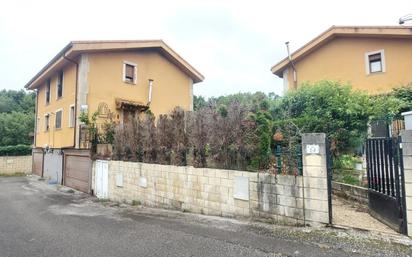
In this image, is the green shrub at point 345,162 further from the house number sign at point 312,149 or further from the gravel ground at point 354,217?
the house number sign at point 312,149

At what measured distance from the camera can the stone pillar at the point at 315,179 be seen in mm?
4637

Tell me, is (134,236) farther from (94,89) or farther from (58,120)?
(58,120)

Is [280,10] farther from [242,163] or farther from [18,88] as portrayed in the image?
[18,88]

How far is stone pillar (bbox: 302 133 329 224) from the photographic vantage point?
4.64 m

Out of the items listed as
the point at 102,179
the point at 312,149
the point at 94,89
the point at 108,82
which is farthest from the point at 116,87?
the point at 312,149

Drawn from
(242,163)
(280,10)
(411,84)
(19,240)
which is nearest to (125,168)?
(19,240)

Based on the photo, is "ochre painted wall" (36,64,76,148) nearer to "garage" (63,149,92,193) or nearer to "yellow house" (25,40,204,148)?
"yellow house" (25,40,204,148)

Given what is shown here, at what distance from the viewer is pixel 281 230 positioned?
4785 mm

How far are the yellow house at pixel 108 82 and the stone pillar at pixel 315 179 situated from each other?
917 centimetres

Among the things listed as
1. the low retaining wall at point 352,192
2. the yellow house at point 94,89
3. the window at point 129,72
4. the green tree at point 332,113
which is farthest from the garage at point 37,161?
the low retaining wall at point 352,192

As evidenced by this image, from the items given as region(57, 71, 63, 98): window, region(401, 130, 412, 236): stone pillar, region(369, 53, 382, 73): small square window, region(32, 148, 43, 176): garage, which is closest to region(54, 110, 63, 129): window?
region(57, 71, 63, 98): window

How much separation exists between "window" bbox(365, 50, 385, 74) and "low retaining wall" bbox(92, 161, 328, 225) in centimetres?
1034

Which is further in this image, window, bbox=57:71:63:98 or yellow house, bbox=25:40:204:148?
window, bbox=57:71:63:98

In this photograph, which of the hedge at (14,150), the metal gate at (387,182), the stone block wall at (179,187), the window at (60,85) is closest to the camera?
the metal gate at (387,182)
